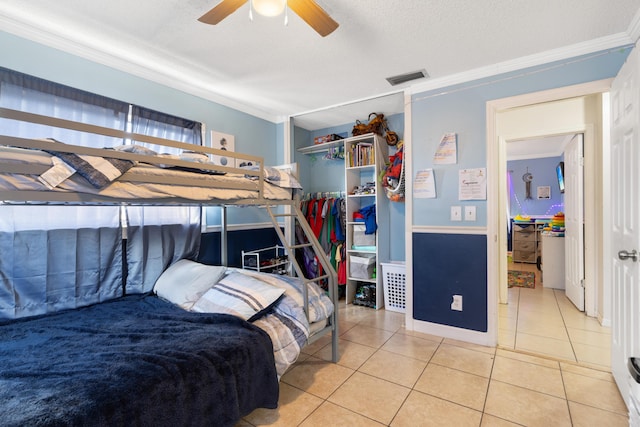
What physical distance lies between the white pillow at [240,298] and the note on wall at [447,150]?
6.01ft

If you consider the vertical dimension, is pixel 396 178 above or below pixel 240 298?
Answer: above

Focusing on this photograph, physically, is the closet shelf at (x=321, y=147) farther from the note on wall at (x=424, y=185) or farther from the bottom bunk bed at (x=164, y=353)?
the bottom bunk bed at (x=164, y=353)

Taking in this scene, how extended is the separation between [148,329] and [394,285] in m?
2.48

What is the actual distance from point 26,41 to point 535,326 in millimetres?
4643

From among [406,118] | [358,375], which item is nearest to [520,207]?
[406,118]

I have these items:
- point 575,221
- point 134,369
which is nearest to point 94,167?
point 134,369

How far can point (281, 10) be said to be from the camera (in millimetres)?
1441

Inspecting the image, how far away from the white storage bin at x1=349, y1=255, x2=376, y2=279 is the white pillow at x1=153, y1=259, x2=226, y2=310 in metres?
1.71

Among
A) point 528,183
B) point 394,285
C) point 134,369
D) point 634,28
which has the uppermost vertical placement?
point 634,28

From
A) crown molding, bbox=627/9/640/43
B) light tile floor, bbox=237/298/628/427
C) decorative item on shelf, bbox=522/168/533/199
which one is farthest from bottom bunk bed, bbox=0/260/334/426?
decorative item on shelf, bbox=522/168/533/199

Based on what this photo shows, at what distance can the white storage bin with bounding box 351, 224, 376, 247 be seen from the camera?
11.6ft

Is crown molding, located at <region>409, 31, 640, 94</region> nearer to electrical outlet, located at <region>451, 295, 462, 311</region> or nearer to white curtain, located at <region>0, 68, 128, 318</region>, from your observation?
electrical outlet, located at <region>451, 295, 462, 311</region>

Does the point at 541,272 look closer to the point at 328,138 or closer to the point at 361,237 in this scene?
the point at 361,237

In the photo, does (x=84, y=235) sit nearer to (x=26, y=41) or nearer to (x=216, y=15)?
(x=26, y=41)
